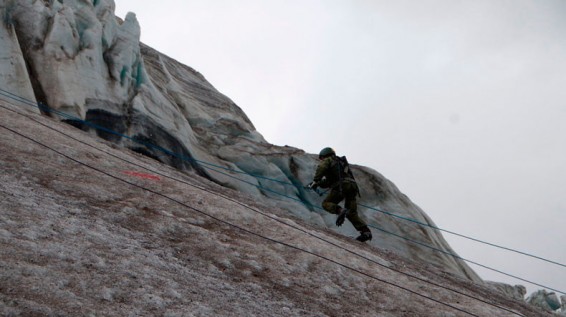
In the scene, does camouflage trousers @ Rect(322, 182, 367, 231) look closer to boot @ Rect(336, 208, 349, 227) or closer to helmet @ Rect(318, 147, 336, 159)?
boot @ Rect(336, 208, 349, 227)

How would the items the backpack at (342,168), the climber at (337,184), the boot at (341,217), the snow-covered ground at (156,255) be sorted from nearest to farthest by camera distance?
the snow-covered ground at (156,255) < the boot at (341,217) < the climber at (337,184) < the backpack at (342,168)

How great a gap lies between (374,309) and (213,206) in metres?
3.99

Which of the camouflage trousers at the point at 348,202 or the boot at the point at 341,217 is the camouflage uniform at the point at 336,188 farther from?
the boot at the point at 341,217

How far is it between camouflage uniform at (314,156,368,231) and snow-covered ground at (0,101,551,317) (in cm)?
199

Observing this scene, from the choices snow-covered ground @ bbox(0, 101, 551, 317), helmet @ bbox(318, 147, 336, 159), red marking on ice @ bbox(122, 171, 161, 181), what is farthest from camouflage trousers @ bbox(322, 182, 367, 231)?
red marking on ice @ bbox(122, 171, 161, 181)

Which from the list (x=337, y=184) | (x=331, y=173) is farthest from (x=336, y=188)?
(x=331, y=173)

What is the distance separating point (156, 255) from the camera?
831 centimetres

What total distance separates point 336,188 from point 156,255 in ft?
26.5

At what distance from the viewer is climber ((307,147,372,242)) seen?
15453 mm

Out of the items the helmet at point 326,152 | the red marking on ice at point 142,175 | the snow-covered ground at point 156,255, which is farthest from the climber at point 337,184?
the red marking on ice at point 142,175

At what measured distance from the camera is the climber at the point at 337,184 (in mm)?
15453

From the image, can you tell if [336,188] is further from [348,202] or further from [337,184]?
[348,202]

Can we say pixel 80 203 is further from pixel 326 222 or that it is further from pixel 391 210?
pixel 391 210

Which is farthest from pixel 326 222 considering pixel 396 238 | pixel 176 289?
pixel 176 289
